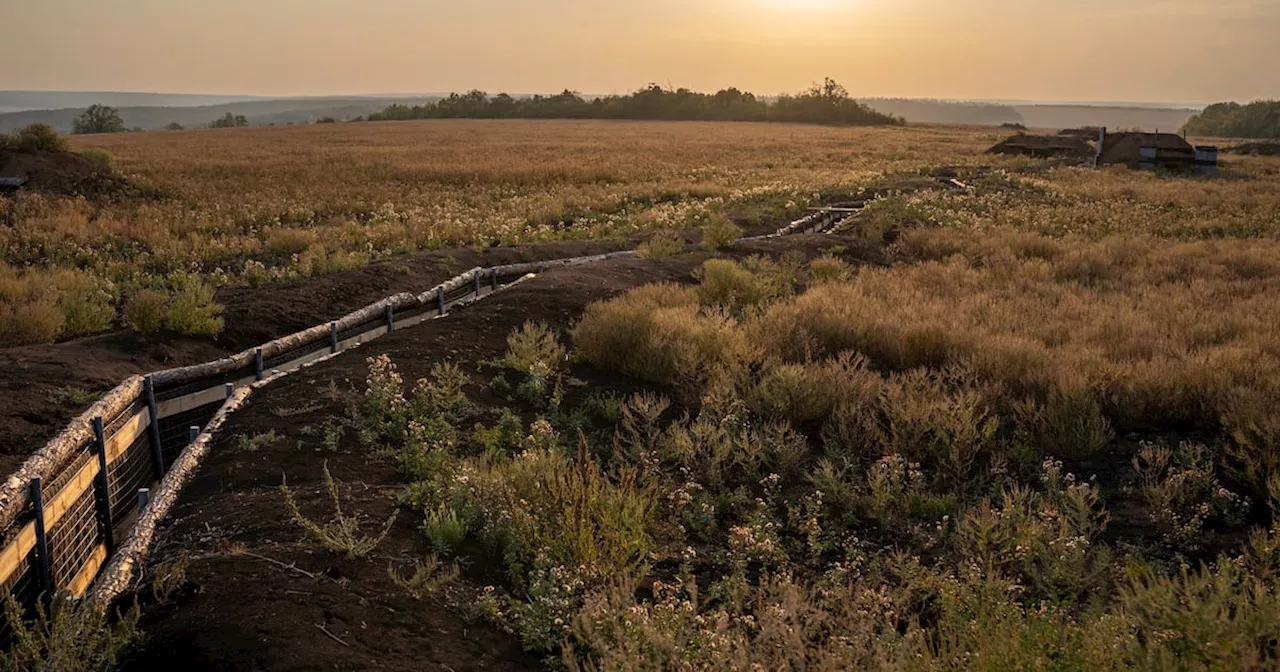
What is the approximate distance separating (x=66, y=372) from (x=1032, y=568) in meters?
9.60

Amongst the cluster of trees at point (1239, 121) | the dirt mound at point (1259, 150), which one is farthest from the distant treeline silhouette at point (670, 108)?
the dirt mound at point (1259, 150)

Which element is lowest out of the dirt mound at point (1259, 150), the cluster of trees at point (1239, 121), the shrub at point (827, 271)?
the shrub at point (827, 271)

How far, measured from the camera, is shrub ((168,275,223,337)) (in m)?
11.4

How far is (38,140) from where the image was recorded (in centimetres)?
2928

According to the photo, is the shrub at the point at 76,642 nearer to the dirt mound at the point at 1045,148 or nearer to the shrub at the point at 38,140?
the shrub at the point at 38,140

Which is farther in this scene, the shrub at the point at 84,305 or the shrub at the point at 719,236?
the shrub at the point at 719,236

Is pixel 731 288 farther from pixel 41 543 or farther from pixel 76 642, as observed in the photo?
pixel 76 642

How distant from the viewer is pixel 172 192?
29.2 meters

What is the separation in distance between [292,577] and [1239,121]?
127 meters

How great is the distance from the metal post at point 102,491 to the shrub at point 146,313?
382 cm

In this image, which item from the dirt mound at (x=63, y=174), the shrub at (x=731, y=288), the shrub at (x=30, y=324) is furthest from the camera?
the dirt mound at (x=63, y=174)

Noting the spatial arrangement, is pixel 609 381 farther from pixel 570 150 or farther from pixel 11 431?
pixel 570 150

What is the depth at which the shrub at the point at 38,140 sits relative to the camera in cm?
2909

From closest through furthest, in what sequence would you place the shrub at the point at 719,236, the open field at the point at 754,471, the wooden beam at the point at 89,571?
the open field at the point at 754,471, the wooden beam at the point at 89,571, the shrub at the point at 719,236
